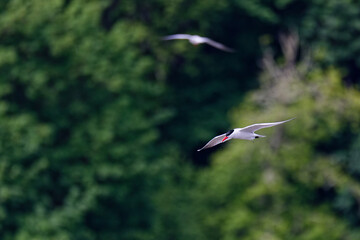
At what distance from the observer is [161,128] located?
37156 millimetres

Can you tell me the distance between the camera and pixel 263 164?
102ft

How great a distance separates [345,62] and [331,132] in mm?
4448

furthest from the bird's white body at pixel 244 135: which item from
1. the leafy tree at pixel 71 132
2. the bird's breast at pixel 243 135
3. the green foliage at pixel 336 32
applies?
the green foliage at pixel 336 32

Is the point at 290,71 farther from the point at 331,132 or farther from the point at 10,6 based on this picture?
the point at 10,6

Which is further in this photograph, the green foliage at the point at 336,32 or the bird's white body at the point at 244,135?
the green foliage at the point at 336,32

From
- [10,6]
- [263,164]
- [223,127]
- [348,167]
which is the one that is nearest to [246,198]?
[263,164]

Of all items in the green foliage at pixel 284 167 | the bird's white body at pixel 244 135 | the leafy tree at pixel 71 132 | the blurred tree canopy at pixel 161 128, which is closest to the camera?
the bird's white body at pixel 244 135

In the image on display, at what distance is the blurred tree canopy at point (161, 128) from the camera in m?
27.8

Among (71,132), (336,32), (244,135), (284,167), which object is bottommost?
(284,167)

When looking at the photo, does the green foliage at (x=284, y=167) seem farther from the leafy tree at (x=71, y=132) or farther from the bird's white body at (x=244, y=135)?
the bird's white body at (x=244, y=135)

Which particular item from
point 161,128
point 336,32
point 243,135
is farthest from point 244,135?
point 161,128

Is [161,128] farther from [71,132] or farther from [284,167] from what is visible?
[71,132]

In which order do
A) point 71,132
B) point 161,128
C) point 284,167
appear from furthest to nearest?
point 161,128 → point 284,167 → point 71,132

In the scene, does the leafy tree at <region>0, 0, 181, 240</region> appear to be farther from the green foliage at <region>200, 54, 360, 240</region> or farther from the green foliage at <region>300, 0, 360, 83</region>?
the green foliage at <region>300, 0, 360, 83</region>
